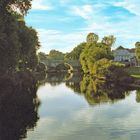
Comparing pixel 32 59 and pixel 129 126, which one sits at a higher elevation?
pixel 32 59

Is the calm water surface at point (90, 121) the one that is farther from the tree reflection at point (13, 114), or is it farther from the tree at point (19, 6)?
the tree at point (19, 6)

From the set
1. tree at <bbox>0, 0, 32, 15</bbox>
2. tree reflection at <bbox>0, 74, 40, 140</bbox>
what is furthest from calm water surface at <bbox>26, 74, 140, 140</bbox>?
tree at <bbox>0, 0, 32, 15</bbox>

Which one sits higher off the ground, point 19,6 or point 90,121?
point 19,6

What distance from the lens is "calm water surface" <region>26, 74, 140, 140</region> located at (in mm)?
37219

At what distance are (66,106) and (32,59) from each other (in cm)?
4602

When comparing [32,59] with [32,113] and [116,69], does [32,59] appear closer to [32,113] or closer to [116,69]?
[116,69]

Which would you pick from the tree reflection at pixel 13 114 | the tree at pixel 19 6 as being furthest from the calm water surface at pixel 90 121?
the tree at pixel 19 6

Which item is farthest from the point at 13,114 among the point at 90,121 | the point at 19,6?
the point at 19,6

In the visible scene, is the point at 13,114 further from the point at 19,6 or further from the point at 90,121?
the point at 19,6

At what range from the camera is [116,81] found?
343 feet

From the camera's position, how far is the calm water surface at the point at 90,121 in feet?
122

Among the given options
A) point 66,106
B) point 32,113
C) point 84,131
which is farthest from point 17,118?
point 66,106

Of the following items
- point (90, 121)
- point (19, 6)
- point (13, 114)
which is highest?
point (19, 6)

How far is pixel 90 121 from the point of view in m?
45.6
